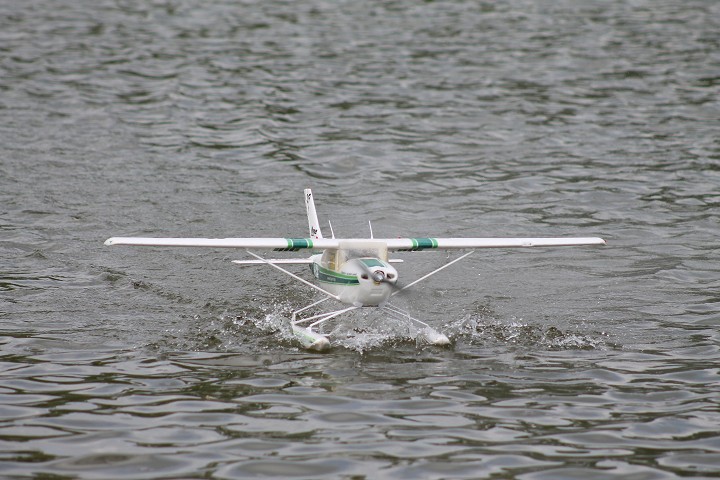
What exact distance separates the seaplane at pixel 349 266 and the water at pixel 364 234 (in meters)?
0.37

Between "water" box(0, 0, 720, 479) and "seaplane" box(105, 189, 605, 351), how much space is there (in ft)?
1.21

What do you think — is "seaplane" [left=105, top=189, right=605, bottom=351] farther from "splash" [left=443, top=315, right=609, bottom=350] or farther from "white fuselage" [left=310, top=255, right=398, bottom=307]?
"splash" [left=443, top=315, right=609, bottom=350]

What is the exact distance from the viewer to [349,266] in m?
13.9

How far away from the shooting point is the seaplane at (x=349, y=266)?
13594 millimetres

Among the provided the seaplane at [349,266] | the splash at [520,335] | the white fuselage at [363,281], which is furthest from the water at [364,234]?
the white fuselage at [363,281]

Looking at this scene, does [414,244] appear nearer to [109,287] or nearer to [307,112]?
[109,287]

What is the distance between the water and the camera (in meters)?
11.0

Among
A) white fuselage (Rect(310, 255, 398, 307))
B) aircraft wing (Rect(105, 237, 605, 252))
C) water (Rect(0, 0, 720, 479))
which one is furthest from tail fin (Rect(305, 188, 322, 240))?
white fuselage (Rect(310, 255, 398, 307))

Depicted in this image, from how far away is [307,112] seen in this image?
2947cm

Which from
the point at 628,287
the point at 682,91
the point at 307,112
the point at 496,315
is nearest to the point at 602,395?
the point at 496,315

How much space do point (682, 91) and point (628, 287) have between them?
15.9m

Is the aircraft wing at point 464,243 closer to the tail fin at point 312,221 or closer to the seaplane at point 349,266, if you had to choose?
the seaplane at point 349,266

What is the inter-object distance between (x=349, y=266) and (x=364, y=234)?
5675mm

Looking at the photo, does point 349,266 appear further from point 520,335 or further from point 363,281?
point 520,335
